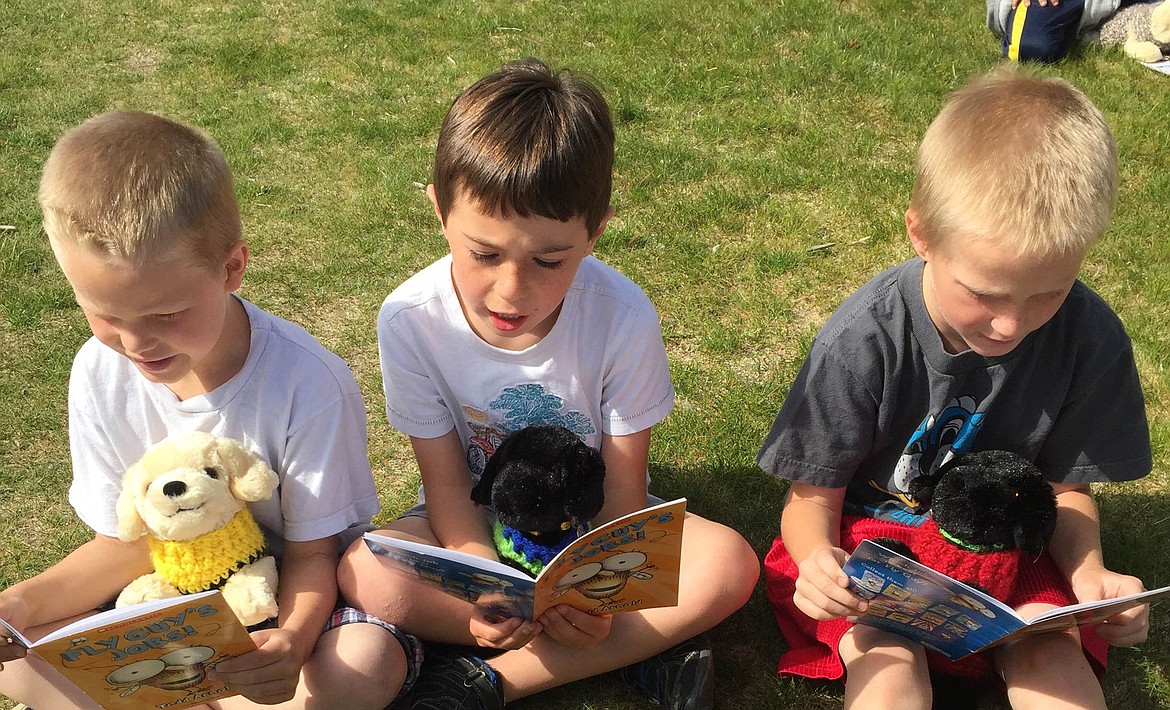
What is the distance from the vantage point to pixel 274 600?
2.23 meters

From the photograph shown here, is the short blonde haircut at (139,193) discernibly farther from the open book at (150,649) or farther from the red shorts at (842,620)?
the red shorts at (842,620)

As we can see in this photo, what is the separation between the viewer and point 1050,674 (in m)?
2.18

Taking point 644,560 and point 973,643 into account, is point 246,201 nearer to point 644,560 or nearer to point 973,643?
point 644,560

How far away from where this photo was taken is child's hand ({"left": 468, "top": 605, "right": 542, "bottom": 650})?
220 centimetres

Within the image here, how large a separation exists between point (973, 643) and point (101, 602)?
186 centimetres

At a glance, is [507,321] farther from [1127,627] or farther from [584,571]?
[1127,627]

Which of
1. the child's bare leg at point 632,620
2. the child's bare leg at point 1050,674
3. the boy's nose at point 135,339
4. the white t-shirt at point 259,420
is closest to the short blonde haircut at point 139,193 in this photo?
the boy's nose at point 135,339

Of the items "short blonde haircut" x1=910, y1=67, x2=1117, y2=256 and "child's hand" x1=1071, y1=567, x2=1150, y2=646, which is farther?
"child's hand" x1=1071, y1=567, x2=1150, y2=646

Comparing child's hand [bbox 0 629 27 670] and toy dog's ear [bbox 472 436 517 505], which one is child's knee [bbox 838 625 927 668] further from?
child's hand [bbox 0 629 27 670]

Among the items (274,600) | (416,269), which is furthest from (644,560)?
(416,269)

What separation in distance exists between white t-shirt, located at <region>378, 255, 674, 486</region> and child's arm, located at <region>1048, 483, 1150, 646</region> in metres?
0.94

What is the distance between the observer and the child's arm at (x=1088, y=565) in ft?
6.95

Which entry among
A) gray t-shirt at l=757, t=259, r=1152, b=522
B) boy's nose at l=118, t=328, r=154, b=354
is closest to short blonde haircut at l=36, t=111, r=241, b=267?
boy's nose at l=118, t=328, r=154, b=354

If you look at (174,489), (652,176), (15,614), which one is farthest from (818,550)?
(652,176)
